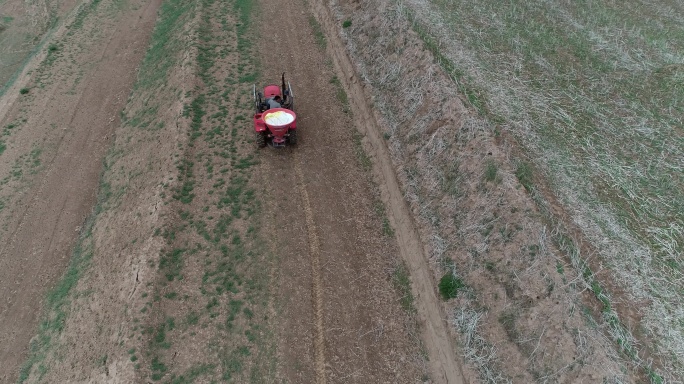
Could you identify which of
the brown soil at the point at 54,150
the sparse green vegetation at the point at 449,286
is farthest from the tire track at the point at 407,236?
the brown soil at the point at 54,150

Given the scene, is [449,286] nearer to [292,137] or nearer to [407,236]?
[407,236]

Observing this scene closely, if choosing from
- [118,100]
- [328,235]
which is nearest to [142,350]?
[328,235]

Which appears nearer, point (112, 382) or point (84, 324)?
point (112, 382)

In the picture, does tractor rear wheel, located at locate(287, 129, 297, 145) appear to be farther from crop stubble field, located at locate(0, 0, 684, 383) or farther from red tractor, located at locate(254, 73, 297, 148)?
crop stubble field, located at locate(0, 0, 684, 383)

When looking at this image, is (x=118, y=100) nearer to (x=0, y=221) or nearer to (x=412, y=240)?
(x=0, y=221)

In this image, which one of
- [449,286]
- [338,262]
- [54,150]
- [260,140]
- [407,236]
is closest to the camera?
[449,286]

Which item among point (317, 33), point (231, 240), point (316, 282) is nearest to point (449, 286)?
point (316, 282)

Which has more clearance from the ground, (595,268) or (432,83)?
(432,83)
